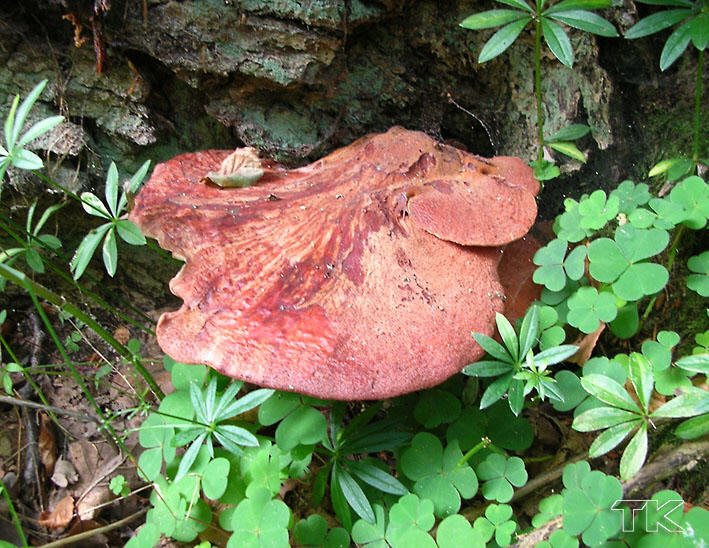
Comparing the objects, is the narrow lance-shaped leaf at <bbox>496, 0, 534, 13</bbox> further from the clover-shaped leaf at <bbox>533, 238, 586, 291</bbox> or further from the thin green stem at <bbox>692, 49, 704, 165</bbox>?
the clover-shaped leaf at <bbox>533, 238, 586, 291</bbox>

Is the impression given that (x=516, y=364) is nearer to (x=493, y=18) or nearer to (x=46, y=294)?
(x=493, y=18)

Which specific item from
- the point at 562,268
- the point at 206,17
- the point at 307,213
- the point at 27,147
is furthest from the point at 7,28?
the point at 562,268

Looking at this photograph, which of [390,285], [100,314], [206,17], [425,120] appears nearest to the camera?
[390,285]

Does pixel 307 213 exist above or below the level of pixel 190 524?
above

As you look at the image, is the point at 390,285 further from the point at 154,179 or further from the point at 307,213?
the point at 154,179

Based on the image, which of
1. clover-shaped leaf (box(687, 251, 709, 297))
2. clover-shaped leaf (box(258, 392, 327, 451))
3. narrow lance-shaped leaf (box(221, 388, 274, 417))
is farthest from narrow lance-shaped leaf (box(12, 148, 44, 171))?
clover-shaped leaf (box(687, 251, 709, 297))

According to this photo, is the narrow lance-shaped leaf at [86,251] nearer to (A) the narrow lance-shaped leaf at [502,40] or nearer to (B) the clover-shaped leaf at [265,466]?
(B) the clover-shaped leaf at [265,466]
